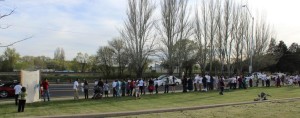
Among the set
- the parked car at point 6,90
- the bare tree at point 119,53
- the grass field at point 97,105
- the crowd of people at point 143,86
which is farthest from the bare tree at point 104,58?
the grass field at point 97,105

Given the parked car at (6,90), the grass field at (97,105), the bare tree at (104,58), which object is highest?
the bare tree at (104,58)

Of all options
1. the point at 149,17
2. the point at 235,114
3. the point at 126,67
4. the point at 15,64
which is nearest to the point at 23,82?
the point at 235,114

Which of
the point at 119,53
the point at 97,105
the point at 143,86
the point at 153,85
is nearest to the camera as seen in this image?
the point at 97,105

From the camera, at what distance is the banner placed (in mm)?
26094

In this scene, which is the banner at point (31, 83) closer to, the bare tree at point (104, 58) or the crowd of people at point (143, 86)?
the crowd of people at point (143, 86)

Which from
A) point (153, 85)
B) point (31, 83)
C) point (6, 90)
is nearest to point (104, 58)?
point (153, 85)

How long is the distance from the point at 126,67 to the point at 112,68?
135 inches

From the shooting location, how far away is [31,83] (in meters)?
26.5

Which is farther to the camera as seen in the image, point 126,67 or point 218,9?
point 126,67

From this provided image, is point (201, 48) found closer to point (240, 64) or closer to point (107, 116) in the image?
point (240, 64)

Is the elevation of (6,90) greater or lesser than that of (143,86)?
lesser

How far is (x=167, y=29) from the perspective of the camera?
57.3 meters

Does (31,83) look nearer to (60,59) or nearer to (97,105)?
(97,105)

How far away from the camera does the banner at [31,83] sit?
26094 mm
